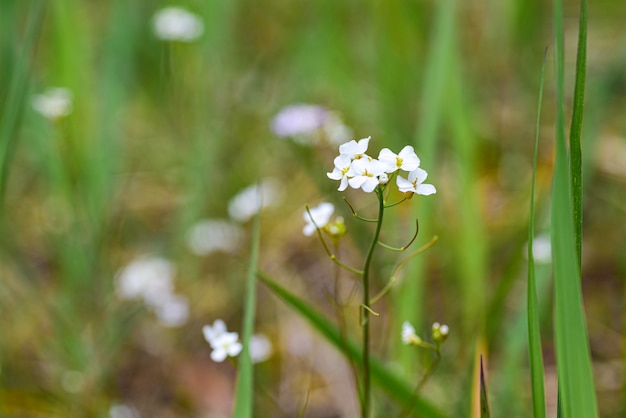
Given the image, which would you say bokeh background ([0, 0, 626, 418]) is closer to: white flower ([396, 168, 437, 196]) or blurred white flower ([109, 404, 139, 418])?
blurred white flower ([109, 404, 139, 418])

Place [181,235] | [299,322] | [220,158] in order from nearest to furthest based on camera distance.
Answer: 1. [299,322]
2. [181,235]
3. [220,158]

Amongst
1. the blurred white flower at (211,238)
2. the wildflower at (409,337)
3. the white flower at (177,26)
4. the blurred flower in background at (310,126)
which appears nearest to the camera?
the wildflower at (409,337)

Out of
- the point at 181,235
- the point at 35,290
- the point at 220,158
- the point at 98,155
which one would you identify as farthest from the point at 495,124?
the point at 35,290

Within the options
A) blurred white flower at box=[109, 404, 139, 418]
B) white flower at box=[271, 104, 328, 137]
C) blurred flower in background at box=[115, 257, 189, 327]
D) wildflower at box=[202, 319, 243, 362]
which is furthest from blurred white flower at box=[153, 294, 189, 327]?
wildflower at box=[202, 319, 243, 362]

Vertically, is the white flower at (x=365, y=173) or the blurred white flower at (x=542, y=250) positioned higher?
the blurred white flower at (x=542, y=250)

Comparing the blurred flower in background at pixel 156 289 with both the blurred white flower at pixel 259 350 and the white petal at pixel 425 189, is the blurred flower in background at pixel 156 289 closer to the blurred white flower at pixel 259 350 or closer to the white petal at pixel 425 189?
the blurred white flower at pixel 259 350

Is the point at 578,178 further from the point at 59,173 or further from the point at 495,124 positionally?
the point at 495,124

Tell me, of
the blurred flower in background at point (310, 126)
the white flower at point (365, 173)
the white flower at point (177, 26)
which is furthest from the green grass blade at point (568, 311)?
the white flower at point (177, 26)

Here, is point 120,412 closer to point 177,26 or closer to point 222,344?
point 222,344
